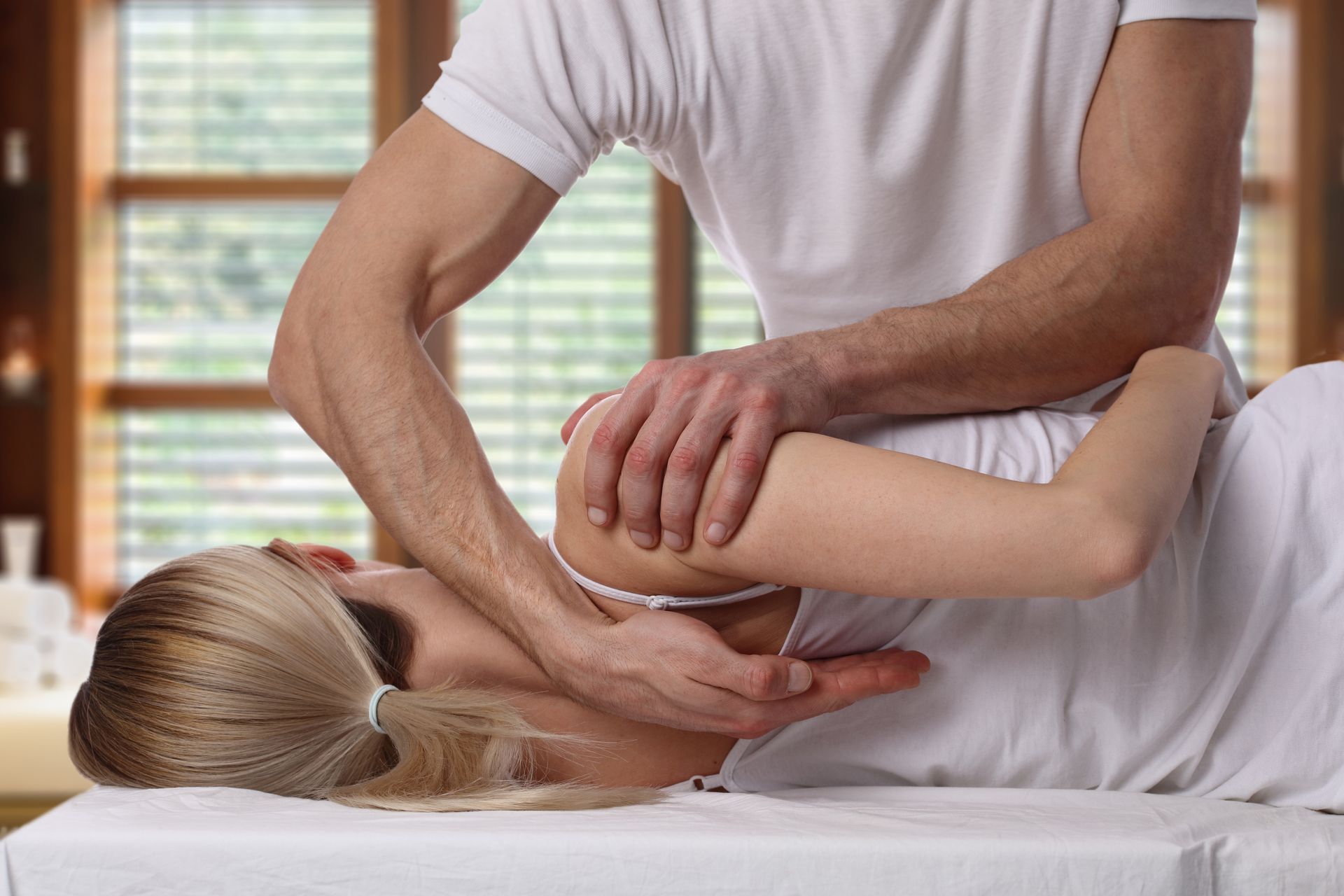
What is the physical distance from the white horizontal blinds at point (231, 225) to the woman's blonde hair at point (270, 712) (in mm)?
2920

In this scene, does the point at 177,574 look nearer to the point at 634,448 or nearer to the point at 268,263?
the point at 634,448

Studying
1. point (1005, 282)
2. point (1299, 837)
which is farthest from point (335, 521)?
point (1299, 837)

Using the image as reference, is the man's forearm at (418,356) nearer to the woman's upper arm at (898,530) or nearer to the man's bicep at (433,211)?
the man's bicep at (433,211)

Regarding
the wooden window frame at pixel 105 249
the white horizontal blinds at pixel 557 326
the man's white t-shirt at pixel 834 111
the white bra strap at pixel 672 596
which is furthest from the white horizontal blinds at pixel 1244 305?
the white bra strap at pixel 672 596

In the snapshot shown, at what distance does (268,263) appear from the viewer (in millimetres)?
4074

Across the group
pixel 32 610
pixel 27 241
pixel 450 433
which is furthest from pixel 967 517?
pixel 27 241

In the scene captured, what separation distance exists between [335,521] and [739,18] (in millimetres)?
3049

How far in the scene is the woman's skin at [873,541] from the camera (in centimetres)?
94

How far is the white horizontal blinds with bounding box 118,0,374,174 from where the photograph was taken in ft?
13.3

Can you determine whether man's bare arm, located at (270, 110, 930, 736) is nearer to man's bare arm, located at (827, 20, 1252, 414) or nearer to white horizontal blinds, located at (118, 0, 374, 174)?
man's bare arm, located at (827, 20, 1252, 414)

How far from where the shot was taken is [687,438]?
1067mm

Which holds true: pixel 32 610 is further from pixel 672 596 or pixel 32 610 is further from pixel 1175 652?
pixel 1175 652

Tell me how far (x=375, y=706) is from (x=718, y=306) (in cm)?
303

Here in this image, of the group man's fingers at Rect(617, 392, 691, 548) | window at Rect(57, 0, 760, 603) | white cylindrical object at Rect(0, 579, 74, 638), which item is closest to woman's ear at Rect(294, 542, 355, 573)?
man's fingers at Rect(617, 392, 691, 548)
